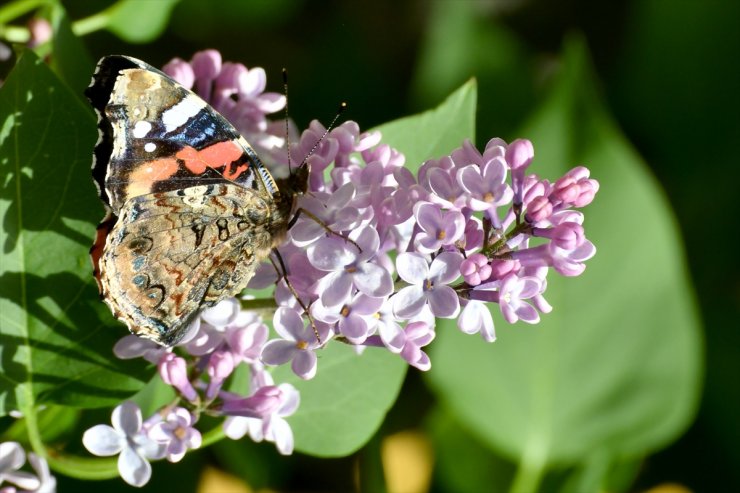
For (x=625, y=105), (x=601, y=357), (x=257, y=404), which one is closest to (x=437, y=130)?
(x=257, y=404)

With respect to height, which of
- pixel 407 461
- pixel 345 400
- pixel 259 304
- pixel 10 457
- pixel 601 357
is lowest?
pixel 407 461

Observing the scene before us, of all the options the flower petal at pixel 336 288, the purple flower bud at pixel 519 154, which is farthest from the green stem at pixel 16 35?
the purple flower bud at pixel 519 154

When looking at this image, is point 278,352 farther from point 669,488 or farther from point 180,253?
point 669,488

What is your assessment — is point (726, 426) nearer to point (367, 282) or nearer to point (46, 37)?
point (367, 282)

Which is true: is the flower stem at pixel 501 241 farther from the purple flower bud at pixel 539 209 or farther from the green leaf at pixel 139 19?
the green leaf at pixel 139 19

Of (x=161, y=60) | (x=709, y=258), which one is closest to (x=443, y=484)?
(x=709, y=258)

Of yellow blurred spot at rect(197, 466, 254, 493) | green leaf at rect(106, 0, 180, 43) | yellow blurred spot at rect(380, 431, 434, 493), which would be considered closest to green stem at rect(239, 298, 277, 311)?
green leaf at rect(106, 0, 180, 43)

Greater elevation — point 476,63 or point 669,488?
point 476,63
